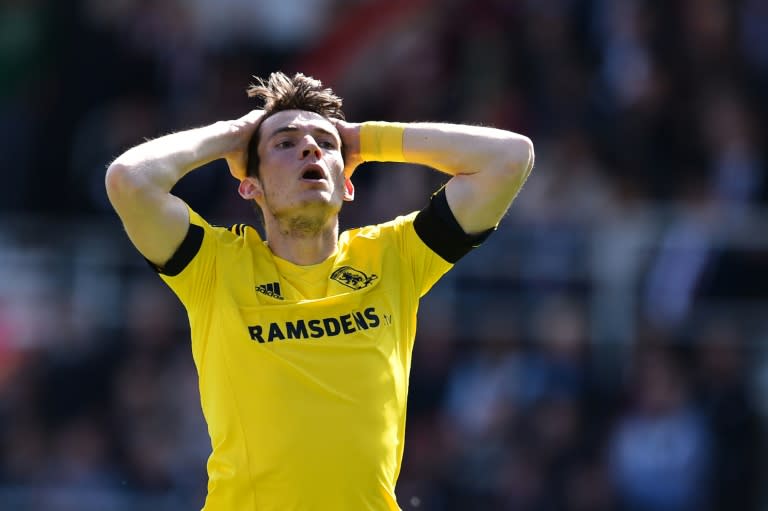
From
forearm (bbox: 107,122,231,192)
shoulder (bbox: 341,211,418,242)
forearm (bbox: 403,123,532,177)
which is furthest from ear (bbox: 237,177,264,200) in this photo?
forearm (bbox: 403,123,532,177)

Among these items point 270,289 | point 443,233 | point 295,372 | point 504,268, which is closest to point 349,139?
point 443,233

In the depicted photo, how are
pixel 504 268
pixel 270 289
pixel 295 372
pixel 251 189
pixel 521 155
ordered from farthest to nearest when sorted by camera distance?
1. pixel 504 268
2. pixel 251 189
3. pixel 521 155
4. pixel 270 289
5. pixel 295 372

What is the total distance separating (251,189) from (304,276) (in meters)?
0.57

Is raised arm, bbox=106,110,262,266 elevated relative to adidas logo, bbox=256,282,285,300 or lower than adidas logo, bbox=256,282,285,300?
elevated

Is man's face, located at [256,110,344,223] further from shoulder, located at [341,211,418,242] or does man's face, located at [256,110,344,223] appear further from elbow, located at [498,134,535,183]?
elbow, located at [498,134,535,183]

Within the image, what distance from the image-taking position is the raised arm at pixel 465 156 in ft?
22.3

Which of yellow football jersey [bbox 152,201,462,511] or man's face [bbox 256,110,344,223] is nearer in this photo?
yellow football jersey [bbox 152,201,462,511]

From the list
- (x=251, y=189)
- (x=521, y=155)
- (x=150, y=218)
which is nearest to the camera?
(x=150, y=218)

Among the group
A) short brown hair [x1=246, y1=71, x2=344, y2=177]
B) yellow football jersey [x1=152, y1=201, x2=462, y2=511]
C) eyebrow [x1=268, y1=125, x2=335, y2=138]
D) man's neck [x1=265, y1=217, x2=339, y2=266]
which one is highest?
short brown hair [x1=246, y1=71, x2=344, y2=177]

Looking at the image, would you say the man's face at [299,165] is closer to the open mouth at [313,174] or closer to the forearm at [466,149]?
the open mouth at [313,174]

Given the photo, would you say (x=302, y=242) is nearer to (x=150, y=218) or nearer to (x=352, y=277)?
(x=352, y=277)

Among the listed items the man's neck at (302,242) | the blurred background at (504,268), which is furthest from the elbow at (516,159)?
the blurred background at (504,268)

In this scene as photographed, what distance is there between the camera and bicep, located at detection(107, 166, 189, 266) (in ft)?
21.0

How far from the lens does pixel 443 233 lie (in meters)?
6.76
